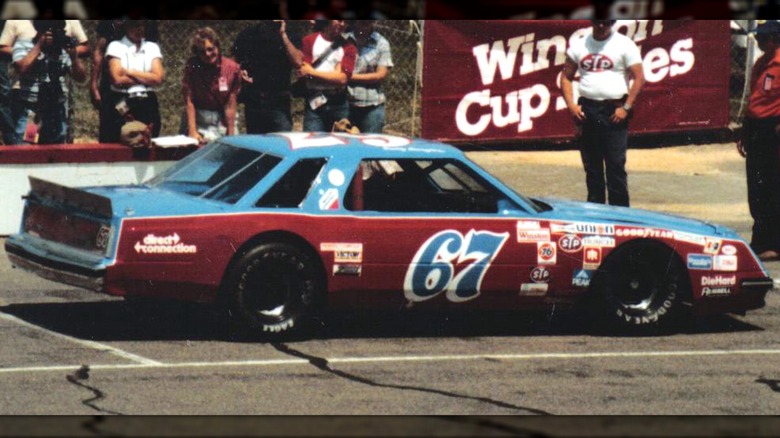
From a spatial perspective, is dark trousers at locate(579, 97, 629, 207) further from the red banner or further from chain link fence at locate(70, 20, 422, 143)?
the red banner

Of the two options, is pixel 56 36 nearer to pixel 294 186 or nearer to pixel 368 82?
pixel 368 82

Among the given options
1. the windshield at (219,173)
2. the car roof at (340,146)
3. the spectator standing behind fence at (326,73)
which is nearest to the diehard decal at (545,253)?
the car roof at (340,146)

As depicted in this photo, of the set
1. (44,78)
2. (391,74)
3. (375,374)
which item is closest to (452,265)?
(375,374)

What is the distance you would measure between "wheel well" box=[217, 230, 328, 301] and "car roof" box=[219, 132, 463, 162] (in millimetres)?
607

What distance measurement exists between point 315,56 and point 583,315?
13.7 feet

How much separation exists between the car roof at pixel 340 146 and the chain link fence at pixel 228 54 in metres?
4.41

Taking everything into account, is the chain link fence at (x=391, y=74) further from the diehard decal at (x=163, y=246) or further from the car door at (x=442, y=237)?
the diehard decal at (x=163, y=246)

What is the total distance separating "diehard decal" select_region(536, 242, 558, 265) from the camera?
33.5 feet

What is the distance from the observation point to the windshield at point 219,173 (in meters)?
9.96

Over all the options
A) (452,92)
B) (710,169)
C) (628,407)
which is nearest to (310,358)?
(628,407)

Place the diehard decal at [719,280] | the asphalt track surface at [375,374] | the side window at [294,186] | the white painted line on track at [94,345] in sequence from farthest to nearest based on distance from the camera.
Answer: the diehard decal at [719,280]
the side window at [294,186]
the white painted line on track at [94,345]
the asphalt track surface at [375,374]

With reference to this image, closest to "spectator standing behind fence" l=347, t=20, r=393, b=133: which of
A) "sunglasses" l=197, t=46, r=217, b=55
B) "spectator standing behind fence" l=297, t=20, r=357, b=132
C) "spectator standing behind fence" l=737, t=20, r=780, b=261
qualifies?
"spectator standing behind fence" l=297, t=20, r=357, b=132

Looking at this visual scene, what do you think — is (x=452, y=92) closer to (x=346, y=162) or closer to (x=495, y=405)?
(x=346, y=162)

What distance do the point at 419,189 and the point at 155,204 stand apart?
169cm
